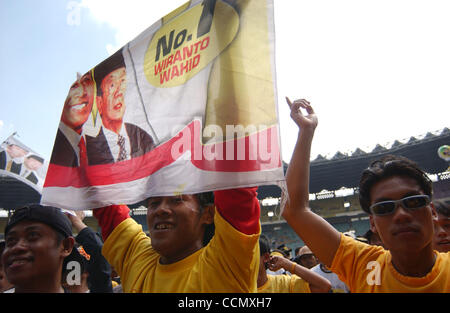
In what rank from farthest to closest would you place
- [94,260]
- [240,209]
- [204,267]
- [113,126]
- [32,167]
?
[32,167] → [94,260] → [113,126] → [204,267] → [240,209]

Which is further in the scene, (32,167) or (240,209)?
(32,167)

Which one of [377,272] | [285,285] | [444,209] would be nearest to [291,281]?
[285,285]

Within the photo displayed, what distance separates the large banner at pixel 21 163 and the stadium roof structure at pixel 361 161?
20.1 m

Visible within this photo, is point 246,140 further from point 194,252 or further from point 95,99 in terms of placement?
point 95,99

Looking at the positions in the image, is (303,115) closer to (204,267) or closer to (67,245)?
(204,267)

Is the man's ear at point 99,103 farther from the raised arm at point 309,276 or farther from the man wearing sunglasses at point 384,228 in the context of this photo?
the raised arm at point 309,276

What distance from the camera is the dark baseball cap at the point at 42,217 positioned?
1.94m

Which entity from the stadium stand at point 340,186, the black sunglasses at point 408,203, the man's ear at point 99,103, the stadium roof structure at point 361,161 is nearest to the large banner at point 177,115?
the man's ear at point 99,103


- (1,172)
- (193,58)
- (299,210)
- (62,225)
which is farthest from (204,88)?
(1,172)

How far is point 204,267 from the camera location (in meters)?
1.55

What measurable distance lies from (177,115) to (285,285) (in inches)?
90.0

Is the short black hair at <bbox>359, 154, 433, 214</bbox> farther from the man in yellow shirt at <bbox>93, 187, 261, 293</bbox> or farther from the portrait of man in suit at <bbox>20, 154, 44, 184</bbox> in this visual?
the portrait of man in suit at <bbox>20, 154, 44, 184</bbox>

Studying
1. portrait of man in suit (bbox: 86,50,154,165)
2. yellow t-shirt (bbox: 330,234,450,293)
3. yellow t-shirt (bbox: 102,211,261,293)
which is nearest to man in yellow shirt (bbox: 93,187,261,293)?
yellow t-shirt (bbox: 102,211,261,293)

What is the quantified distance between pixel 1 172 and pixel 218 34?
11.2 ft
